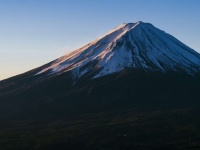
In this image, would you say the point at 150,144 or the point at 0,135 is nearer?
the point at 150,144

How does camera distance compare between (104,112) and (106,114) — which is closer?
(106,114)

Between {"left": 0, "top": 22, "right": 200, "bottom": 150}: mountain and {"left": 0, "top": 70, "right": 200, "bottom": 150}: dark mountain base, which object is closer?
{"left": 0, "top": 70, "right": 200, "bottom": 150}: dark mountain base

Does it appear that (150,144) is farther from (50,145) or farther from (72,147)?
(50,145)

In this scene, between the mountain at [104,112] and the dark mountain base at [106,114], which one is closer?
the dark mountain base at [106,114]

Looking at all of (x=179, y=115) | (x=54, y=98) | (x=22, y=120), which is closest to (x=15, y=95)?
(x=54, y=98)

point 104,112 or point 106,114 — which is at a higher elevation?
point 104,112

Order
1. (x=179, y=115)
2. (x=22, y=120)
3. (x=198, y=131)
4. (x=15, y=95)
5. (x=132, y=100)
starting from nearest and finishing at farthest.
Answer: (x=198, y=131) → (x=179, y=115) → (x=22, y=120) → (x=132, y=100) → (x=15, y=95)

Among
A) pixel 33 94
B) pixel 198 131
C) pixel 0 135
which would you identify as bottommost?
pixel 198 131

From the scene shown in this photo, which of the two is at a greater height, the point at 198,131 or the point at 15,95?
the point at 15,95
